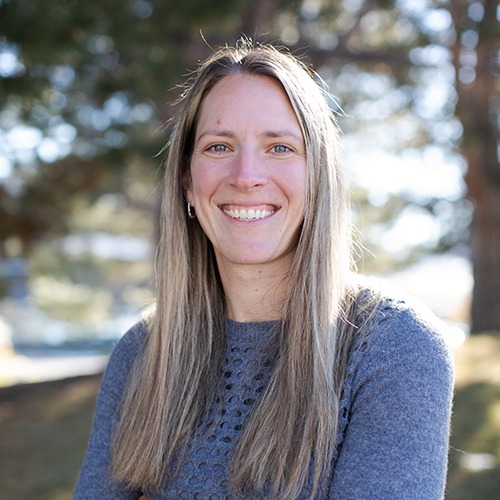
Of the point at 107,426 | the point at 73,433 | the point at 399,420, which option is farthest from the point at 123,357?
the point at 73,433

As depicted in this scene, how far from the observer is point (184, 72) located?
613 cm

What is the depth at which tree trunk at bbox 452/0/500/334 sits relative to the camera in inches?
355

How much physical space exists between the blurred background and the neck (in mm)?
341

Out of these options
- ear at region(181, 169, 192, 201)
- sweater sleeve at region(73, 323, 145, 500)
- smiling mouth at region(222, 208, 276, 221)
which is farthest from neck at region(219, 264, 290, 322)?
sweater sleeve at region(73, 323, 145, 500)

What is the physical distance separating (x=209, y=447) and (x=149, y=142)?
16.6 ft

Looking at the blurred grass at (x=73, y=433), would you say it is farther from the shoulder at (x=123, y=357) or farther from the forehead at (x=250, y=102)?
the forehead at (x=250, y=102)

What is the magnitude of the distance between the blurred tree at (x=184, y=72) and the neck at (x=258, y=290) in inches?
112

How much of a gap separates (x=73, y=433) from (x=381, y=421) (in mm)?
4733

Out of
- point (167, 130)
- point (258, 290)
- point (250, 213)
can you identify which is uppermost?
point (167, 130)

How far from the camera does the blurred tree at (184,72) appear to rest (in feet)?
16.7

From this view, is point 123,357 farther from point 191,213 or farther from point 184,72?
point 184,72

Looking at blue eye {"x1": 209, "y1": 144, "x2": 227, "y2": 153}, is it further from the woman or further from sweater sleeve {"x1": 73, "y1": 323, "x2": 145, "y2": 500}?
sweater sleeve {"x1": 73, "y1": 323, "x2": 145, "y2": 500}

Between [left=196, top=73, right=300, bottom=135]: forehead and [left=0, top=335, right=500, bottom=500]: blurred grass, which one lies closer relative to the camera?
[left=196, top=73, right=300, bottom=135]: forehead

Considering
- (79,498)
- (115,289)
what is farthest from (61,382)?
(115,289)
